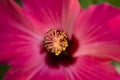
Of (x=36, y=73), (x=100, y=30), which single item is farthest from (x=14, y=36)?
(x=100, y=30)

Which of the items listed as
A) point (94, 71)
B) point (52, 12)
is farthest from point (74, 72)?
point (52, 12)

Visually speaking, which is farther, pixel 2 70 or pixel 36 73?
pixel 2 70

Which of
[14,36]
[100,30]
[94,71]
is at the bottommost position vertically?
[94,71]

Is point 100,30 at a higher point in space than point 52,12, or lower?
lower

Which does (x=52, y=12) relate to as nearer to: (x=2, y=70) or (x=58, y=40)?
(x=58, y=40)

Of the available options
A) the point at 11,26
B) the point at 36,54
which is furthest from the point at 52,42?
the point at 11,26

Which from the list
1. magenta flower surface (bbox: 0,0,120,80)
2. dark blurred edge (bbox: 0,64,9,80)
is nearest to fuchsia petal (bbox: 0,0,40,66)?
magenta flower surface (bbox: 0,0,120,80)

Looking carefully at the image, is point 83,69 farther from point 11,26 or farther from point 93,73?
point 11,26
